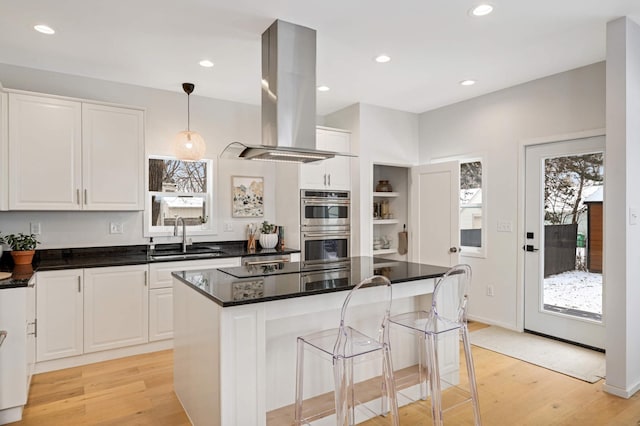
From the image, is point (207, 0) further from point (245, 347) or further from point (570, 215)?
point (570, 215)

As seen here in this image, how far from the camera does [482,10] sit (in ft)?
8.68

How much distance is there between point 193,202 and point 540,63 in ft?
12.6

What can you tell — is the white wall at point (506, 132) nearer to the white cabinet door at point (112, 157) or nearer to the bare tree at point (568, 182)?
the bare tree at point (568, 182)

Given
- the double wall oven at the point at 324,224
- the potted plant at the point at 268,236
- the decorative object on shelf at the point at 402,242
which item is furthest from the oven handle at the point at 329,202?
the decorative object on shelf at the point at 402,242

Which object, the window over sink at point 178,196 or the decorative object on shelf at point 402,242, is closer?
the window over sink at point 178,196

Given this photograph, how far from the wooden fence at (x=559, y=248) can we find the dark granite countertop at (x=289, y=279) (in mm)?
1804

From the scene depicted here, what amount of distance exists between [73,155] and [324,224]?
2.65m

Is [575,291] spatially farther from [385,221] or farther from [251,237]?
[251,237]

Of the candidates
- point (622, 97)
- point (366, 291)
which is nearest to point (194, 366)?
point (366, 291)

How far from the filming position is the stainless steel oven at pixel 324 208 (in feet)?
14.9

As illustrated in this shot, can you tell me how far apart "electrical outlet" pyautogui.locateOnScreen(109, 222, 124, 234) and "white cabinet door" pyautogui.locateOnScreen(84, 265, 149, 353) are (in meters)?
0.65

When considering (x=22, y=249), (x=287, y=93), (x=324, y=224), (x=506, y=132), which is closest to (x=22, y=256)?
(x=22, y=249)

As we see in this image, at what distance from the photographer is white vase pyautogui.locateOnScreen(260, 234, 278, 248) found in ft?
15.1

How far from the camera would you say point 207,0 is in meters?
2.52
